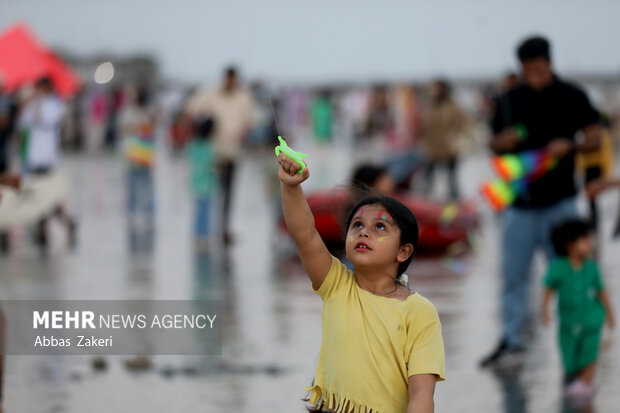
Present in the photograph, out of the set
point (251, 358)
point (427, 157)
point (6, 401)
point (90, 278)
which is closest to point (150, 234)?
point (90, 278)

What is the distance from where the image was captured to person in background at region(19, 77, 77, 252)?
13.0 metres

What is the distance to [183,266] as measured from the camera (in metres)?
11.5

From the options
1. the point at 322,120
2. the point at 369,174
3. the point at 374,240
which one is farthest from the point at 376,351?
the point at 322,120

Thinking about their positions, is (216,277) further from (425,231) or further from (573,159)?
(573,159)

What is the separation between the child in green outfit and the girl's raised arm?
3.13 m

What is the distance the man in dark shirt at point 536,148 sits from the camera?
7000 millimetres

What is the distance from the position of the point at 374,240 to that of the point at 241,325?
15.3 ft

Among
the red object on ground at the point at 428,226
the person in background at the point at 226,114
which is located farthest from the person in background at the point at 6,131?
the red object on ground at the point at 428,226

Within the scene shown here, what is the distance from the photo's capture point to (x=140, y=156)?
51.4 feet

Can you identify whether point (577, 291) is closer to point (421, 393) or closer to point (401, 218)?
point (401, 218)

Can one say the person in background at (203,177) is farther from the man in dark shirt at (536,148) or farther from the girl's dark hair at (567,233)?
the girl's dark hair at (567,233)

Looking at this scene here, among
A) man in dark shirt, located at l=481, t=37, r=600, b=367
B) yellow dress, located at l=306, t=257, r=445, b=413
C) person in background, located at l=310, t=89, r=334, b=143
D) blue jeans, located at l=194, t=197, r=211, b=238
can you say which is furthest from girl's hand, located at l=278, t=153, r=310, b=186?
person in background, located at l=310, t=89, r=334, b=143

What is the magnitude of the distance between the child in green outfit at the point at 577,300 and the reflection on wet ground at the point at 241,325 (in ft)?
0.57

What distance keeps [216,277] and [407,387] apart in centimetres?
710
